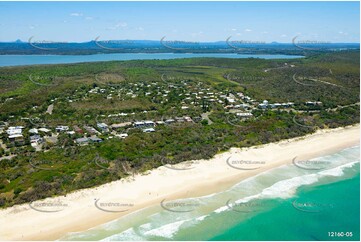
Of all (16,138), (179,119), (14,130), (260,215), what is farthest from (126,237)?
(179,119)

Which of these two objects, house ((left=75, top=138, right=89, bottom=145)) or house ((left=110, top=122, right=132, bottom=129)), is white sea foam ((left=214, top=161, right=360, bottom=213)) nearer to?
house ((left=75, top=138, right=89, bottom=145))

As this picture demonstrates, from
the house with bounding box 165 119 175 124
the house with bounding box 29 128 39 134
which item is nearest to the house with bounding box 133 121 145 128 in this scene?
the house with bounding box 165 119 175 124

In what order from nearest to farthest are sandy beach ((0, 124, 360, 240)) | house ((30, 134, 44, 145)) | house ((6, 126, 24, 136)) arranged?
1. sandy beach ((0, 124, 360, 240))
2. house ((30, 134, 44, 145))
3. house ((6, 126, 24, 136))

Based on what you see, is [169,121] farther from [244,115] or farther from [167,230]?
[167,230]

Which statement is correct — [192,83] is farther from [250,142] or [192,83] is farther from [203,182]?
[203,182]

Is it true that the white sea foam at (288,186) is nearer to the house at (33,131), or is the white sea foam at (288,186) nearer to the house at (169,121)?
the house at (169,121)

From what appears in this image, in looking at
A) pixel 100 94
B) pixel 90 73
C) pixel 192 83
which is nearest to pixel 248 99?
pixel 192 83
